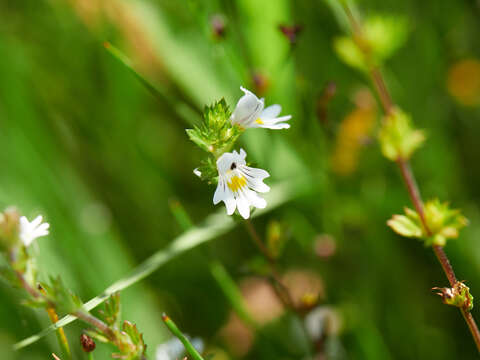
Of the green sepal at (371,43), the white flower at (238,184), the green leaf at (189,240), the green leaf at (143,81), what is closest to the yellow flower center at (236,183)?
the white flower at (238,184)

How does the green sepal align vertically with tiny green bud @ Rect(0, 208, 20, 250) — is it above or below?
above

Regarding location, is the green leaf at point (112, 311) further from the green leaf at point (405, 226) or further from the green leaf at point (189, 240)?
the green leaf at point (405, 226)

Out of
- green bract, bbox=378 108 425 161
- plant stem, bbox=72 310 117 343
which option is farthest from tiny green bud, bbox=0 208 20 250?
green bract, bbox=378 108 425 161

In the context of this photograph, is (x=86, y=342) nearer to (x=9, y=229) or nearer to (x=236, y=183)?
(x=9, y=229)

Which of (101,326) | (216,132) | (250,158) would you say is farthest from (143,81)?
(101,326)

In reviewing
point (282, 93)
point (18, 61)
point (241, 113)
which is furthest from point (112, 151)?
point (241, 113)

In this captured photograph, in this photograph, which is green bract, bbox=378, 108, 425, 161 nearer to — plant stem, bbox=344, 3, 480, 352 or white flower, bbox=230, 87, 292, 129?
plant stem, bbox=344, 3, 480, 352

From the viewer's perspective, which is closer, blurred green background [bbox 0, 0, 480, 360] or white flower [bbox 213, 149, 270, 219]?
white flower [bbox 213, 149, 270, 219]
